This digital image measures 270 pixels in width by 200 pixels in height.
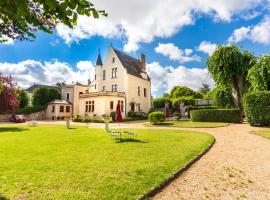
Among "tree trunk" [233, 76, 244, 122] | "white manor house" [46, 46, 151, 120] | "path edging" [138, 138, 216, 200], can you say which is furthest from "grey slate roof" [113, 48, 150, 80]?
"path edging" [138, 138, 216, 200]

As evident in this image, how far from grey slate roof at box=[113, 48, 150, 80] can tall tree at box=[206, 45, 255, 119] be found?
15.4 m

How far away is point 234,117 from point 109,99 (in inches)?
772

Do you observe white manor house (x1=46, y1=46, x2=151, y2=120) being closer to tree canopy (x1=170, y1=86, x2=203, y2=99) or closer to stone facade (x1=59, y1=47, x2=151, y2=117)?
stone facade (x1=59, y1=47, x2=151, y2=117)

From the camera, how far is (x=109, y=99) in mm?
37688

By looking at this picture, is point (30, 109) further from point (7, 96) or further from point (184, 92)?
point (184, 92)

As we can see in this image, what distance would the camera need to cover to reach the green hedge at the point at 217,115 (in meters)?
25.7

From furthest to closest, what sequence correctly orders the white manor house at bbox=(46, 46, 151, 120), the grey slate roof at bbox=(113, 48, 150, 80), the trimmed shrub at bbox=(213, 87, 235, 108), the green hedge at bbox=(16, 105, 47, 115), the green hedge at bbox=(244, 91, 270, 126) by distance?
the green hedge at bbox=(16, 105, 47, 115)
the grey slate roof at bbox=(113, 48, 150, 80)
the white manor house at bbox=(46, 46, 151, 120)
the trimmed shrub at bbox=(213, 87, 235, 108)
the green hedge at bbox=(244, 91, 270, 126)

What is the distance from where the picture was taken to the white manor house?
3838cm

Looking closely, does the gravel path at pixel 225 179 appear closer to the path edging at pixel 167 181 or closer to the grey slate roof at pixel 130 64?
the path edging at pixel 167 181

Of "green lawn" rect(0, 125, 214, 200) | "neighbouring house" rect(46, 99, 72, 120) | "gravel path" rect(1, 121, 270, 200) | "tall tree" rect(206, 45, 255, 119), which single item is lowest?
"gravel path" rect(1, 121, 270, 200)

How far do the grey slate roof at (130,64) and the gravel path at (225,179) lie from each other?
110ft

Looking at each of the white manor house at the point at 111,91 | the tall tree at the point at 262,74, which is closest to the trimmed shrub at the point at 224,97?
the tall tree at the point at 262,74

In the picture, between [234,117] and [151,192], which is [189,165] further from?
[234,117]

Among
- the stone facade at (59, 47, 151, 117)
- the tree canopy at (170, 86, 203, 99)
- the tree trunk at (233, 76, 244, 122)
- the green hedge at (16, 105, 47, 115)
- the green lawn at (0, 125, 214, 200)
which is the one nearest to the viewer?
the green lawn at (0, 125, 214, 200)
